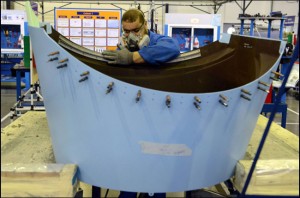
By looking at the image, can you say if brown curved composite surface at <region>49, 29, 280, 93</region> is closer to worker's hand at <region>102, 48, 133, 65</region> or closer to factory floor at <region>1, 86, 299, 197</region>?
worker's hand at <region>102, 48, 133, 65</region>

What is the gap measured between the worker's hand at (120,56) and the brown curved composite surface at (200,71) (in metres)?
0.06

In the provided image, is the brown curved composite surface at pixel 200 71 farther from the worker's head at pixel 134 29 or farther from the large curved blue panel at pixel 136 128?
the large curved blue panel at pixel 136 128

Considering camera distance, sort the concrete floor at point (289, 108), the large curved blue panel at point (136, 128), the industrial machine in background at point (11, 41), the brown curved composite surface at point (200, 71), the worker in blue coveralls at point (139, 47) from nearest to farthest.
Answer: the large curved blue panel at point (136, 128) < the worker in blue coveralls at point (139, 47) < the brown curved composite surface at point (200, 71) < the concrete floor at point (289, 108) < the industrial machine in background at point (11, 41)

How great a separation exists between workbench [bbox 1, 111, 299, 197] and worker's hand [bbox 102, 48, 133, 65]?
43cm

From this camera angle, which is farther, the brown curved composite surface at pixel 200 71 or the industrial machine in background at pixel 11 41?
the industrial machine in background at pixel 11 41

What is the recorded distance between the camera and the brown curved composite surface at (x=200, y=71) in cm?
143

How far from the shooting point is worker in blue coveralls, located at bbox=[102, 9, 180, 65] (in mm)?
1304

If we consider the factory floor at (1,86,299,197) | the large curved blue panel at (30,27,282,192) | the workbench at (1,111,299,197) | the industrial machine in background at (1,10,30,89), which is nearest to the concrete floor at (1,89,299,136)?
the factory floor at (1,86,299,197)

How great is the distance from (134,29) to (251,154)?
2.26ft

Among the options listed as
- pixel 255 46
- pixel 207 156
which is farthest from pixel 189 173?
pixel 255 46

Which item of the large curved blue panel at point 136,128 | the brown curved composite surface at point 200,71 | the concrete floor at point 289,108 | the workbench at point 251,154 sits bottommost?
the concrete floor at point 289,108

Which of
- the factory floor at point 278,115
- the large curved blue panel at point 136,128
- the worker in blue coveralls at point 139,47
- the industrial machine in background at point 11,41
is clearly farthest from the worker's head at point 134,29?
the industrial machine in background at point 11,41

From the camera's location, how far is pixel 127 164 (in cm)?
103

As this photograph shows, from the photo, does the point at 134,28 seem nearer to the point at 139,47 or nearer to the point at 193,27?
the point at 139,47
